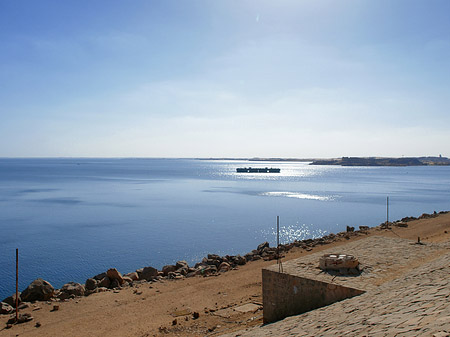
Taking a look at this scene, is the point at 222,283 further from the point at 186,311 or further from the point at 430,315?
the point at 430,315

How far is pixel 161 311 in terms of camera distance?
1533cm

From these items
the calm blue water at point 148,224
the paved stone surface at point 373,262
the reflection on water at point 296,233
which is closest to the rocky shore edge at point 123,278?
the calm blue water at point 148,224

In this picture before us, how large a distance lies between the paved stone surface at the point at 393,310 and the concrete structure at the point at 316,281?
0.18m

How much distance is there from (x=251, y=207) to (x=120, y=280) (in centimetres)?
3681

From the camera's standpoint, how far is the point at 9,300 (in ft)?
54.7

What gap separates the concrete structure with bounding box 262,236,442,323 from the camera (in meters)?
10.6

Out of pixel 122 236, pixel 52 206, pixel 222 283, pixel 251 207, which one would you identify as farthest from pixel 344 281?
pixel 52 206

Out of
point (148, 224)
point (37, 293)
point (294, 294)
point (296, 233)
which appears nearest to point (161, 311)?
point (37, 293)

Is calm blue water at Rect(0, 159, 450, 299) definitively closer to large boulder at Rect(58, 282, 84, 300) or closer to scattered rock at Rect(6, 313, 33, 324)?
large boulder at Rect(58, 282, 84, 300)

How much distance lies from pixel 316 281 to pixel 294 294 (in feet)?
3.22

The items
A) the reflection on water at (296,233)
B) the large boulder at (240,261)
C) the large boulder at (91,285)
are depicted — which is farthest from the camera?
the reflection on water at (296,233)

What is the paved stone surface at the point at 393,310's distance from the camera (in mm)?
5816

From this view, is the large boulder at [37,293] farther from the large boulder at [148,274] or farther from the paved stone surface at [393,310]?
the paved stone surface at [393,310]

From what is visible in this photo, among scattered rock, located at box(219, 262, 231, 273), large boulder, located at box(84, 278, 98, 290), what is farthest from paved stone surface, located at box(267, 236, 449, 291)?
large boulder, located at box(84, 278, 98, 290)
